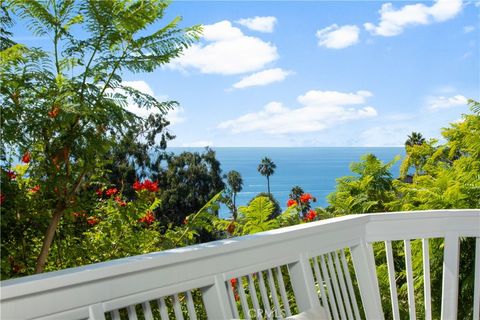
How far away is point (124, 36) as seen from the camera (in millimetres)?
2697

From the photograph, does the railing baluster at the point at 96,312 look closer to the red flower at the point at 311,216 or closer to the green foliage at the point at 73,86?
the green foliage at the point at 73,86


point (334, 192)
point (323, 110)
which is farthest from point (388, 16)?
point (334, 192)

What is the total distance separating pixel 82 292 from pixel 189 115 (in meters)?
15.8

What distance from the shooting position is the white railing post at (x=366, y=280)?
7.48 ft

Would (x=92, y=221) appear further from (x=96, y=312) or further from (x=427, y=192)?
A: (x=427, y=192)

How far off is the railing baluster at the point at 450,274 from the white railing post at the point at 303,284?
0.73 meters

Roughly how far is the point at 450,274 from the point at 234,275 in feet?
3.78

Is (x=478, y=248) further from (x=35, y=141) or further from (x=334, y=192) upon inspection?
(x=35, y=141)

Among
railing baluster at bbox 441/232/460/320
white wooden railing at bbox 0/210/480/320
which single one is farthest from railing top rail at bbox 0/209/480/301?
railing baluster at bbox 441/232/460/320

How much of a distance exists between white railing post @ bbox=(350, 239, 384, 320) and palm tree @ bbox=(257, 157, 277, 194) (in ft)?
31.0

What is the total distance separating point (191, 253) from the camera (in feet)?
4.99

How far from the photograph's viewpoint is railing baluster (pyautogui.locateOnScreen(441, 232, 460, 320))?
93.7 inches

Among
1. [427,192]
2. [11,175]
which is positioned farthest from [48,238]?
[427,192]

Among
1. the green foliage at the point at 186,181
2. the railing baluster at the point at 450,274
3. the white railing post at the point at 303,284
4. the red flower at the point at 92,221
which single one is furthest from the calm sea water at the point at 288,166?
the white railing post at the point at 303,284
